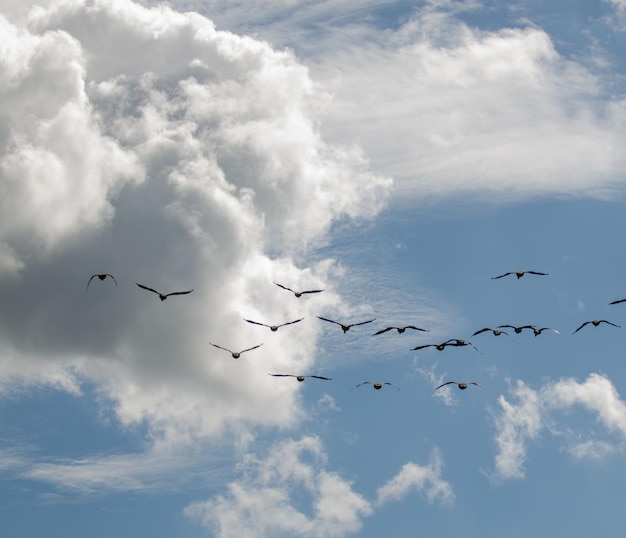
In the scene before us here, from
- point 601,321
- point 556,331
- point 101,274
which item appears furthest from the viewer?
point 601,321

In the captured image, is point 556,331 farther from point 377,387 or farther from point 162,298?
point 162,298

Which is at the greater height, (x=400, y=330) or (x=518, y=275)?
(x=518, y=275)

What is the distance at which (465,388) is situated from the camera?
17962 centimetres

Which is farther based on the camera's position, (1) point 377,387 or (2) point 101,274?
(1) point 377,387

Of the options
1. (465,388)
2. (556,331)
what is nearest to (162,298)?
(465,388)

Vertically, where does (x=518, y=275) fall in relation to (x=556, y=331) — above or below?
above

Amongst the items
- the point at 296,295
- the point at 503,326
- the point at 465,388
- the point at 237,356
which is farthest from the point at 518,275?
the point at 237,356

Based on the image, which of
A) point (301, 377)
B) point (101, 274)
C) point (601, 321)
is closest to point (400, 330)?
point (301, 377)

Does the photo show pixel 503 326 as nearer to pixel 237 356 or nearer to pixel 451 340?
pixel 451 340

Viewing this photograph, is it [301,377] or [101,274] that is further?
[301,377]

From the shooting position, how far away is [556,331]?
17675cm

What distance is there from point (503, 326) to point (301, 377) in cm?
3680

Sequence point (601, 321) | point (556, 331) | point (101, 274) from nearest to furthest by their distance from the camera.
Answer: point (101, 274) → point (556, 331) → point (601, 321)

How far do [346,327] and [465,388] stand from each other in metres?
23.0
